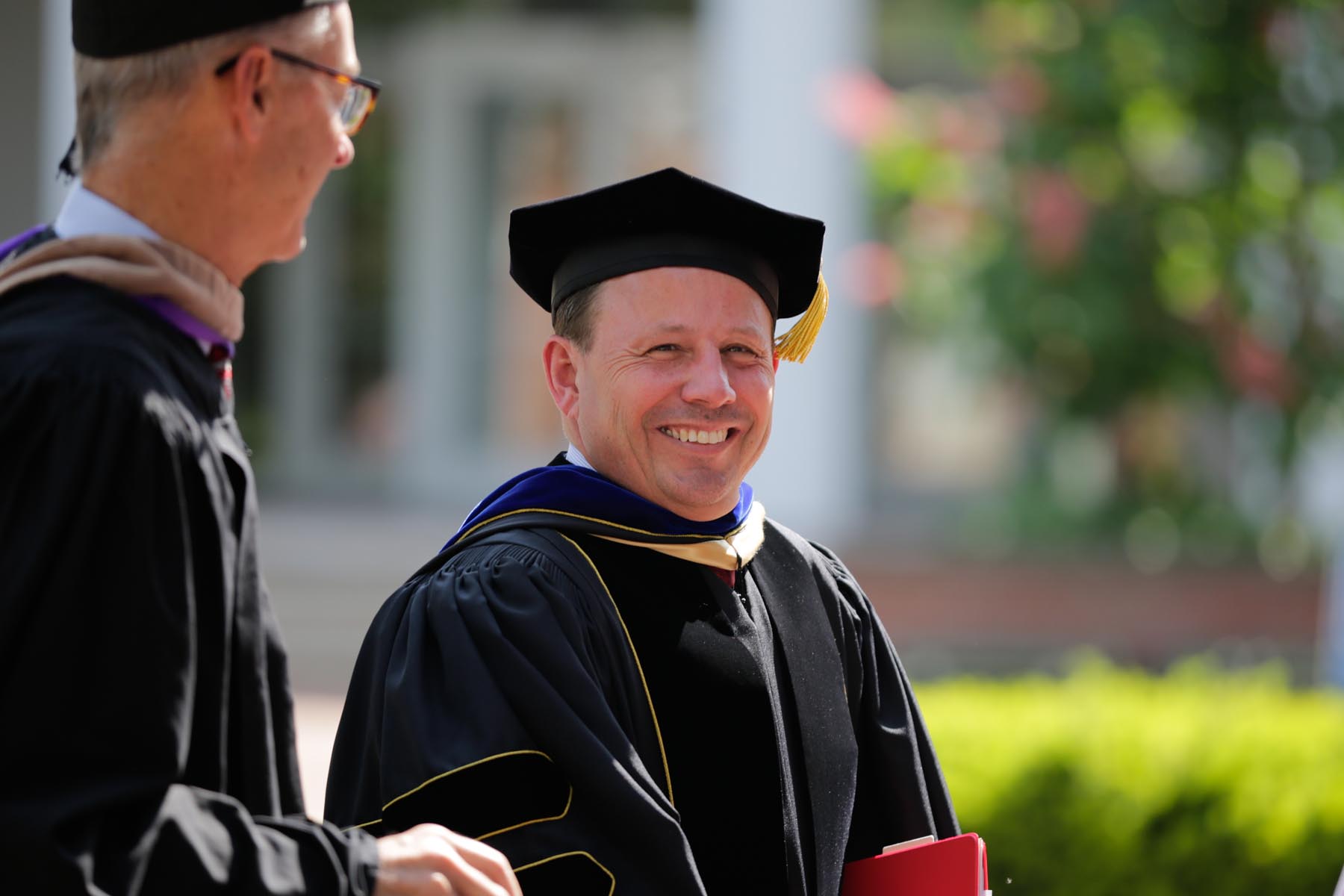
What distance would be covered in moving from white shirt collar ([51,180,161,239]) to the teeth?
2.84 ft

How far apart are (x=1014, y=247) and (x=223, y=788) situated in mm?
6797

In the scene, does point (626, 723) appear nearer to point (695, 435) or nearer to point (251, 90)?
point (695, 435)

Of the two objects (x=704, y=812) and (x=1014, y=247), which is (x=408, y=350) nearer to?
(x=1014, y=247)

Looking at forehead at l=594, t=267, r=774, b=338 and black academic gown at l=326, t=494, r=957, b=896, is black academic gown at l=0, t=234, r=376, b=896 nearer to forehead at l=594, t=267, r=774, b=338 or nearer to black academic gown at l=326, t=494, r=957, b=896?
black academic gown at l=326, t=494, r=957, b=896

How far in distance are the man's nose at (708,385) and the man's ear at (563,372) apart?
0.19 meters

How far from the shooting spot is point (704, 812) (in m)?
2.28

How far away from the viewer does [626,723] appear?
7.38 ft

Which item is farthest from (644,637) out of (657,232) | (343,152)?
(343,152)

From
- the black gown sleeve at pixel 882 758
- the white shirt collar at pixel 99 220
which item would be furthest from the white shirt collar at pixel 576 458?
the white shirt collar at pixel 99 220

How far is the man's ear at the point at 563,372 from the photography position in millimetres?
2467

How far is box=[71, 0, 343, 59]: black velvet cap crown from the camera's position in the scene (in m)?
1.75

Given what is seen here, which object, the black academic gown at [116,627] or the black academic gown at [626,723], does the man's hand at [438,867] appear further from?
the black academic gown at [626,723]

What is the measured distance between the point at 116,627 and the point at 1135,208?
7.14 m

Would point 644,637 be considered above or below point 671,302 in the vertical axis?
below
